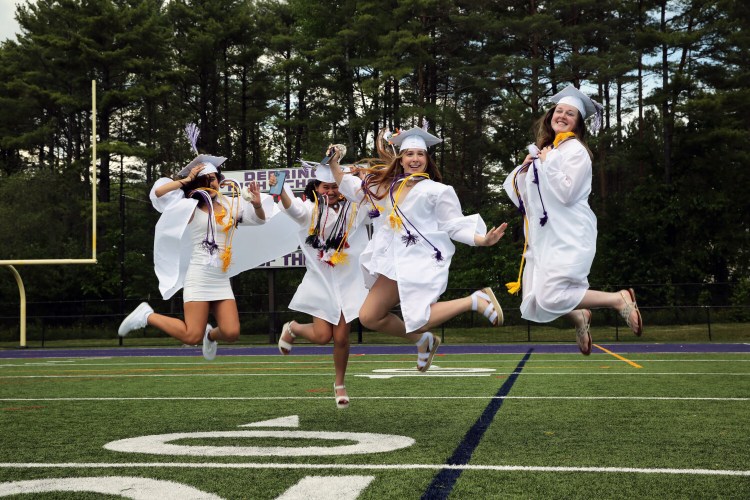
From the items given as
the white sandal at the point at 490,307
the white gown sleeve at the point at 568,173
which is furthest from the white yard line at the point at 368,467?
the white gown sleeve at the point at 568,173

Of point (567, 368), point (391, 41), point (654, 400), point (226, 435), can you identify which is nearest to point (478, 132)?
point (391, 41)

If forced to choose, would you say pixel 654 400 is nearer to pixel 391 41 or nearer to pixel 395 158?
pixel 395 158

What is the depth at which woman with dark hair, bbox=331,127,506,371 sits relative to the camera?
7.09 meters

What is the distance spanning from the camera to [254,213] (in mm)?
8531

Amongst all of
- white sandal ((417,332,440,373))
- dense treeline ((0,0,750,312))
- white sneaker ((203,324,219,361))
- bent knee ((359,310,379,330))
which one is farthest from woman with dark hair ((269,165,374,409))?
dense treeline ((0,0,750,312))

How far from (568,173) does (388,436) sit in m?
2.45

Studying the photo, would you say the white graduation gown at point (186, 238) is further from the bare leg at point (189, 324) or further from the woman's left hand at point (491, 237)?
the woman's left hand at point (491, 237)

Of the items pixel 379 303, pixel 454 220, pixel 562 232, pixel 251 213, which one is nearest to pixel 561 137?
pixel 562 232

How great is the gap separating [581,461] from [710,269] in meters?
31.5

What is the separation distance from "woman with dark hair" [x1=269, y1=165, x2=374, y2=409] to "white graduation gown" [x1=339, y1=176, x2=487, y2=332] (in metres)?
0.53

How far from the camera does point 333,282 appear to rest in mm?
8016

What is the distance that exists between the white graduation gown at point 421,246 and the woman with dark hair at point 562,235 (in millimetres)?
576

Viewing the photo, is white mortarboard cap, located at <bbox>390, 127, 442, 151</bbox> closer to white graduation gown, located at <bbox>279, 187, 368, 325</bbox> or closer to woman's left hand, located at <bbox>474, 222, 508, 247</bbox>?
white graduation gown, located at <bbox>279, 187, 368, 325</bbox>

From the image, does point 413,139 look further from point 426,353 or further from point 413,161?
point 426,353
